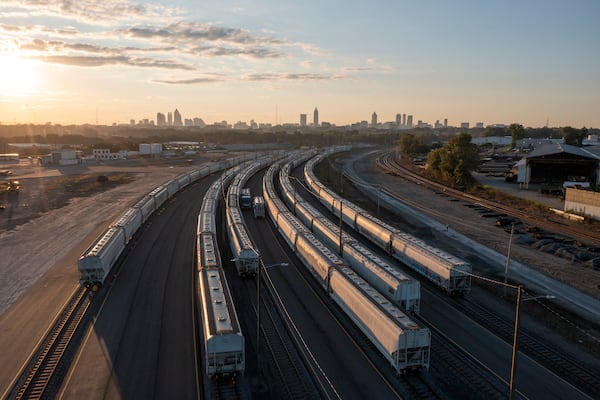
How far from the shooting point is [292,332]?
94.2ft

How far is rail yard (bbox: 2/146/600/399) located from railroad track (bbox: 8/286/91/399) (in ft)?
0.32

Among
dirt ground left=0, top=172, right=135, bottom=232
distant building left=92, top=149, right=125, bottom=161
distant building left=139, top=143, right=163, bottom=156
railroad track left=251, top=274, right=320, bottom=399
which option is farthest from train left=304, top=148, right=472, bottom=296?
distant building left=139, top=143, right=163, bottom=156

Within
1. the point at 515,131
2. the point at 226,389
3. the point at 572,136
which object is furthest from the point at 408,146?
the point at 226,389

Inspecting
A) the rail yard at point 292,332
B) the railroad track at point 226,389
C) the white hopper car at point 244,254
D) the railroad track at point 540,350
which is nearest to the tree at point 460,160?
the rail yard at point 292,332

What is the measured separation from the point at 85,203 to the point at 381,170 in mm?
79662

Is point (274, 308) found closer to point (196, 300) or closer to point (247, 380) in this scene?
point (196, 300)

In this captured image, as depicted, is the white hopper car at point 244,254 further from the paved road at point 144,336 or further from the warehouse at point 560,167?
the warehouse at point 560,167

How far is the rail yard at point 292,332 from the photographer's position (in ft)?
74.6

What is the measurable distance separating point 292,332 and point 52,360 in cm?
1413

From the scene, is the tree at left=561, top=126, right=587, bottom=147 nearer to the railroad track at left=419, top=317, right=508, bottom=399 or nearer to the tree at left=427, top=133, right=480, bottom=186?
the tree at left=427, top=133, right=480, bottom=186

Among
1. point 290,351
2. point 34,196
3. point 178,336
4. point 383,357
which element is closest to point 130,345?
point 178,336

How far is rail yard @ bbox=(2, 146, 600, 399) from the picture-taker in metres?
22.8

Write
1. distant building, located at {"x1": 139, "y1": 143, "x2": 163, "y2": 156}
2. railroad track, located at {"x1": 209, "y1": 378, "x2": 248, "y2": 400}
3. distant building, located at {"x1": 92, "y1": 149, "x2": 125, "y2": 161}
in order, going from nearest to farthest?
railroad track, located at {"x1": 209, "y1": 378, "x2": 248, "y2": 400} → distant building, located at {"x1": 92, "y1": 149, "x2": 125, "y2": 161} → distant building, located at {"x1": 139, "y1": 143, "x2": 163, "y2": 156}

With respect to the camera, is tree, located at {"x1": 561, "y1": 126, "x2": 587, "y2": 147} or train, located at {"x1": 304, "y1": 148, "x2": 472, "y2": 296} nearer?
train, located at {"x1": 304, "y1": 148, "x2": 472, "y2": 296}
